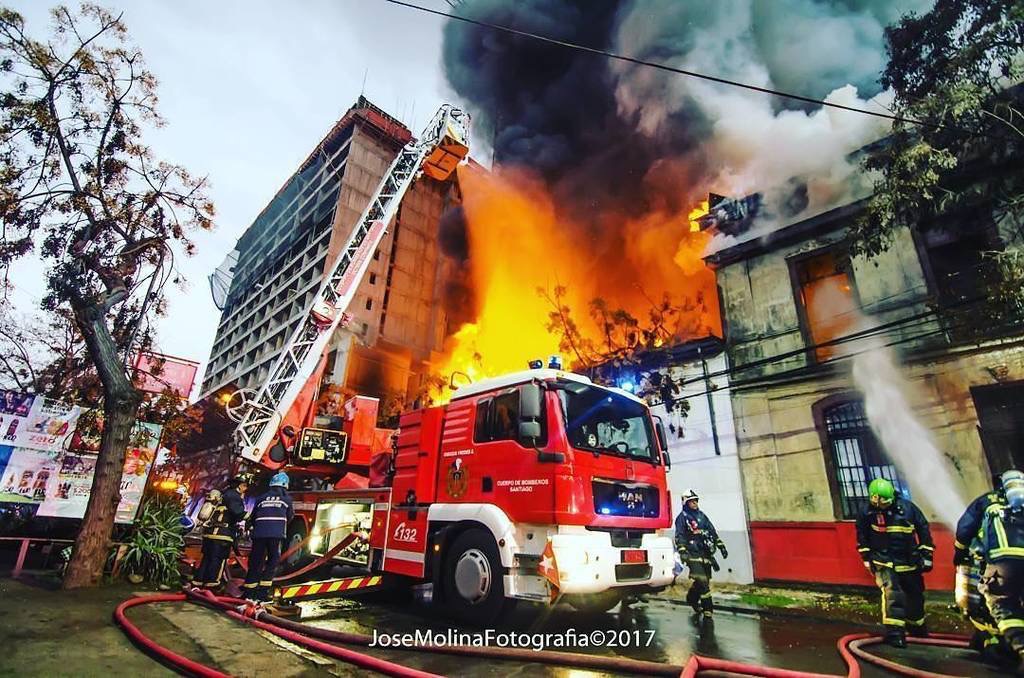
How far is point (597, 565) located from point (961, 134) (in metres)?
9.42

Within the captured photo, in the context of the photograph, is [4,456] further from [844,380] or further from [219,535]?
[844,380]

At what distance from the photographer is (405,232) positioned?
42250 mm

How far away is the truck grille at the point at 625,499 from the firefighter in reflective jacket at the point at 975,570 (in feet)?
9.81

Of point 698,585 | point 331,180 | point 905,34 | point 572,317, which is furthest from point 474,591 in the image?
point 331,180

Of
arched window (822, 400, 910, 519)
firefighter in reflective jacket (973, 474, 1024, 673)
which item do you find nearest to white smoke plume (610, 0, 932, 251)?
arched window (822, 400, 910, 519)

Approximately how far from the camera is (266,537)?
258 inches

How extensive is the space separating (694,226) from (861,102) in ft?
17.2

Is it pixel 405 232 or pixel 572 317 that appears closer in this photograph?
pixel 572 317

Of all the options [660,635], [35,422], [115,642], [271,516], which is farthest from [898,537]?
[35,422]

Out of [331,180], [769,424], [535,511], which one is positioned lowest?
[535,511]

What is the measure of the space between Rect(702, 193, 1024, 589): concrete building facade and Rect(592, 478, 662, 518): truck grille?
14.1 feet

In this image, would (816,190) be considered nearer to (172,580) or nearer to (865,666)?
(865,666)

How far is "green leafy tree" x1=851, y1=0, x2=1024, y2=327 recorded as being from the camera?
7359 mm

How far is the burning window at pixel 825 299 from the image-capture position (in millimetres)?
10922
